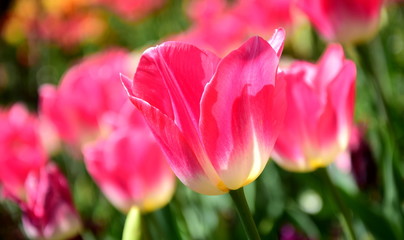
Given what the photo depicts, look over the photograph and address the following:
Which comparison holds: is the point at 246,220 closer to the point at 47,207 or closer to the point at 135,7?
the point at 47,207

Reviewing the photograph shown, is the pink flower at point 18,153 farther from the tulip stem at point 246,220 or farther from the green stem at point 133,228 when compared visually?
the tulip stem at point 246,220

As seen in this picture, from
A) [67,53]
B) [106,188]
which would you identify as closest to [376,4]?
[106,188]

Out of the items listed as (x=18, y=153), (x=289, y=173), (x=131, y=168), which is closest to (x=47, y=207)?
(x=131, y=168)

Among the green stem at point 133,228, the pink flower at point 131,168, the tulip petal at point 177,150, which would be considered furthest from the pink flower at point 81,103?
the tulip petal at point 177,150

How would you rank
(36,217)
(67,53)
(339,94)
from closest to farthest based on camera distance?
(339,94), (36,217), (67,53)

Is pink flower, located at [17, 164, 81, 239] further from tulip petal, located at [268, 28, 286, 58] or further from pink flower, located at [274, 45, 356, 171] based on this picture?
tulip petal, located at [268, 28, 286, 58]

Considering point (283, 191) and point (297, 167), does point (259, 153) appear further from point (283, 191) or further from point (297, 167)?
point (283, 191)

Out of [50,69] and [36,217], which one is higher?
→ [36,217]
